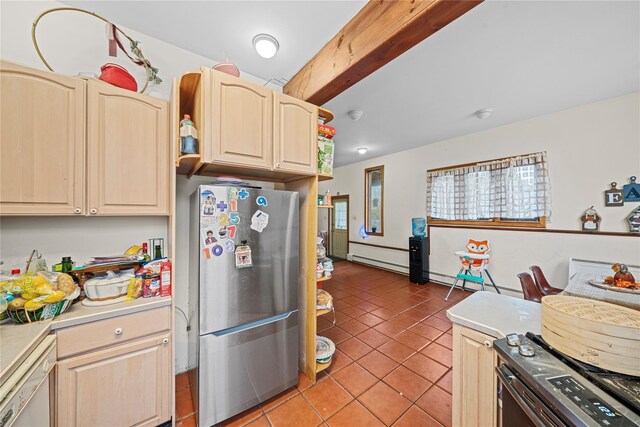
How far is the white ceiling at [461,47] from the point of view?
1.45 m

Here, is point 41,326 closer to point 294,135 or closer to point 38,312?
point 38,312

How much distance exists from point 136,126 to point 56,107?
1.07 feet

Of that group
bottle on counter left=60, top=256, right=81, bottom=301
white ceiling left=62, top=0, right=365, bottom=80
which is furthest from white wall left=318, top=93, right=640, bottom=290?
bottle on counter left=60, top=256, right=81, bottom=301

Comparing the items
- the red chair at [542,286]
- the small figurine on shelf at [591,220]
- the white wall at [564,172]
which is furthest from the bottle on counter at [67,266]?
the small figurine on shelf at [591,220]

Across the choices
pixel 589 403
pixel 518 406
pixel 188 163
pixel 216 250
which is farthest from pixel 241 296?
pixel 589 403

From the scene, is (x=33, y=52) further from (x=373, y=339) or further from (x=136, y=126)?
(x=373, y=339)

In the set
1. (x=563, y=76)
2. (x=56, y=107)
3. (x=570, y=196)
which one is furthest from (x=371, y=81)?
(x=570, y=196)

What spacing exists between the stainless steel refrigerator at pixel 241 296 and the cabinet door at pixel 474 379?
3.39 feet

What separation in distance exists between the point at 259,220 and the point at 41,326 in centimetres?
108

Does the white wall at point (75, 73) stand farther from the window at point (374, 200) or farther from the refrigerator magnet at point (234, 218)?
the window at point (374, 200)

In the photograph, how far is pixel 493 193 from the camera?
356cm

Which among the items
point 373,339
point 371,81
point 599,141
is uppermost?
point 371,81

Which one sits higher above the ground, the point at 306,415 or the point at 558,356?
the point at 558,356

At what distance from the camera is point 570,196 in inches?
115
